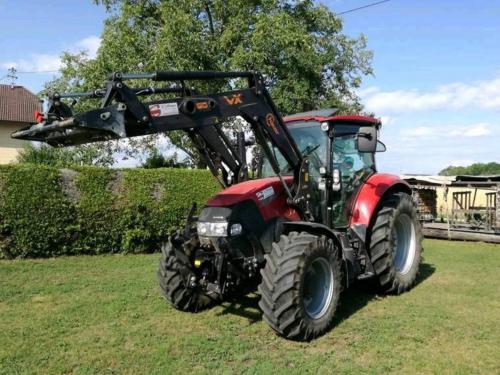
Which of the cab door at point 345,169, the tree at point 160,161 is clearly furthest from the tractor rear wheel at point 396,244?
the tree at point 160,161

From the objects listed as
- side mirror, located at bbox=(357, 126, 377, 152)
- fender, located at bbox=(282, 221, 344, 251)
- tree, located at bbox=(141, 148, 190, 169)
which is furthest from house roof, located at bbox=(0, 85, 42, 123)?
Answer: fender, located at bbox=(282, 221, 344, 251)

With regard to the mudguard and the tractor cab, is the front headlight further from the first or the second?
the mudguard

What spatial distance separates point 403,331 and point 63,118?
162 inches

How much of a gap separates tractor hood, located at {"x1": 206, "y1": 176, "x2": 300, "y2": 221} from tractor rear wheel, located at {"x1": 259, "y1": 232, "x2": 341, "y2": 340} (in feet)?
1.54

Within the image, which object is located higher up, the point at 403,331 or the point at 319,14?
the point at 319,14

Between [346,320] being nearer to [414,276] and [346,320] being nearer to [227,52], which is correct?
[414,276]

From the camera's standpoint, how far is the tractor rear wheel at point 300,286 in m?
4.80

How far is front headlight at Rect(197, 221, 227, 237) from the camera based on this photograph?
5177mm

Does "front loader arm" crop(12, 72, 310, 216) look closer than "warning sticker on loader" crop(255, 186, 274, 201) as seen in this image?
Yes

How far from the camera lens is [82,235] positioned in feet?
33.0

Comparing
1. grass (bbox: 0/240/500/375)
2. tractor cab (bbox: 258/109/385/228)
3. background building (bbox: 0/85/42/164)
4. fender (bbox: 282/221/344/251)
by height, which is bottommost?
grass (bbox: 0/240/500/375)

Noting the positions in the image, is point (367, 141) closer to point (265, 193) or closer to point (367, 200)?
point (367, 200)

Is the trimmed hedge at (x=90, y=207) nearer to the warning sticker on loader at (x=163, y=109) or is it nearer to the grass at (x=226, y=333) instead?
the grass at (x=226, y=333)

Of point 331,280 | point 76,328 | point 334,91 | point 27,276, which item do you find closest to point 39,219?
point 27,276
